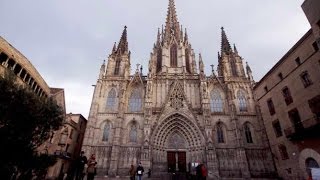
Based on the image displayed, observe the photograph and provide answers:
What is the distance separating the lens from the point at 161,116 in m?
26.4

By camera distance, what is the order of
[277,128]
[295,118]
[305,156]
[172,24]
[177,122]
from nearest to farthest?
[305,156] → [295,118] → [277,128] → [177,122] → [172,24]

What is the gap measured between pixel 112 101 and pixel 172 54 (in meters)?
14.4

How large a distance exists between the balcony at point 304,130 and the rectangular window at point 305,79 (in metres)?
3.32

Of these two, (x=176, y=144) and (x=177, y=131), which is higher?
(x=177, y=131)

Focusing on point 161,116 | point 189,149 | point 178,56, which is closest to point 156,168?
point 189,149

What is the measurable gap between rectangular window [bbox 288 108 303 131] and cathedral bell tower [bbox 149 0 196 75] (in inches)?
638

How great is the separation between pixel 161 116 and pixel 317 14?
19.4m

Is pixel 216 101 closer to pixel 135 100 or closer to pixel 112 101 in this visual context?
pixel 135 100

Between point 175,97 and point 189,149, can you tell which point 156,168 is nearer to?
point 189,149

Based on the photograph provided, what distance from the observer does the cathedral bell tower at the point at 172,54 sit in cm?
3256

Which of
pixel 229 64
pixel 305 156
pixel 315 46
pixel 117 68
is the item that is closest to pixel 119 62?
pixel 117 68

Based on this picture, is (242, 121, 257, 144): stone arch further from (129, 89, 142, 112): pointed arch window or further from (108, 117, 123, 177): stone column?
(108, 117, 123, 177): stone column

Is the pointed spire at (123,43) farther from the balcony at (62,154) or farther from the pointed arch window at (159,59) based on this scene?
the balcony at (62,154)

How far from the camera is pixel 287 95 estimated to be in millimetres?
19875
